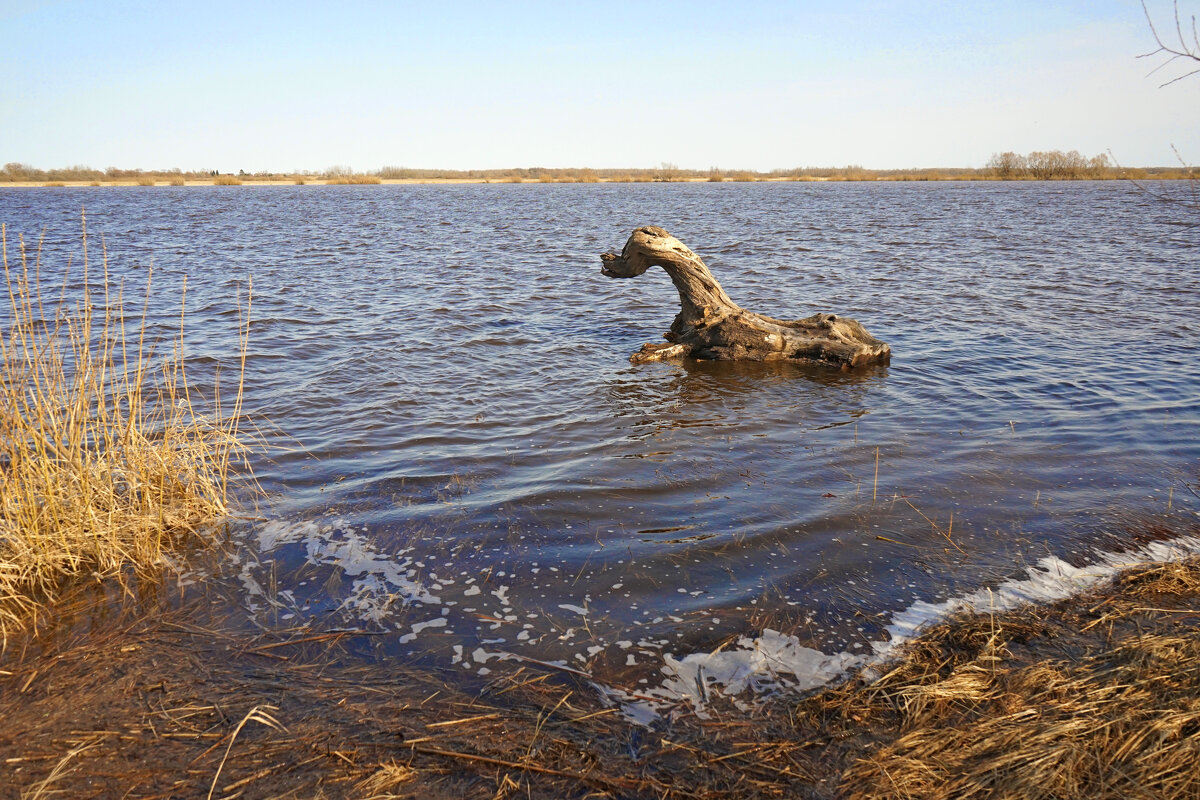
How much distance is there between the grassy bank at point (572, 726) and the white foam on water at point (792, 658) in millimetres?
138

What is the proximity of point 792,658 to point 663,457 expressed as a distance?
11.6ft

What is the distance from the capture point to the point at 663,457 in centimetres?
772

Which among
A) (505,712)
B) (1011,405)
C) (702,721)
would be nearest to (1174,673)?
(702,721)

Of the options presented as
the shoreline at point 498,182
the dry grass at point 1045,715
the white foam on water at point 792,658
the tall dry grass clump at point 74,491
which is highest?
the shoreline at point 498,182

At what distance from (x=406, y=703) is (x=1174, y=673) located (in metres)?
3.84

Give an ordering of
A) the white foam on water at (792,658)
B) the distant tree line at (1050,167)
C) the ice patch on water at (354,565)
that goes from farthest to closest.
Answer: the distant tree line at (1050,167), the ice patch on water at (354,565), the white foam on water at (792,658)

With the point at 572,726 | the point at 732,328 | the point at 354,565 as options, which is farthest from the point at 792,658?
the point at 732,328

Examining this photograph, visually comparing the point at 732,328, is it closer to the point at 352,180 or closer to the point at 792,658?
the point at 792,658

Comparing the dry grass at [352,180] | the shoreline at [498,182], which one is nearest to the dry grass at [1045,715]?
the shoreline at [498,182]

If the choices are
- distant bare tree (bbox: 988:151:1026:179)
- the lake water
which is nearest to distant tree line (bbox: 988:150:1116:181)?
distant bare tree (bbox: 988:151:1026:179)

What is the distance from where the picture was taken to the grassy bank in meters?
3.16

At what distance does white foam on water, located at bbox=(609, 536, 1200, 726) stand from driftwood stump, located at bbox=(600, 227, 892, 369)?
20.1 ft

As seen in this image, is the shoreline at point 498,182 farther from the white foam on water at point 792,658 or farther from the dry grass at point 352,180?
the white foam on water at point 792,658

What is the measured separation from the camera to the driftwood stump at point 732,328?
11.1 metres
